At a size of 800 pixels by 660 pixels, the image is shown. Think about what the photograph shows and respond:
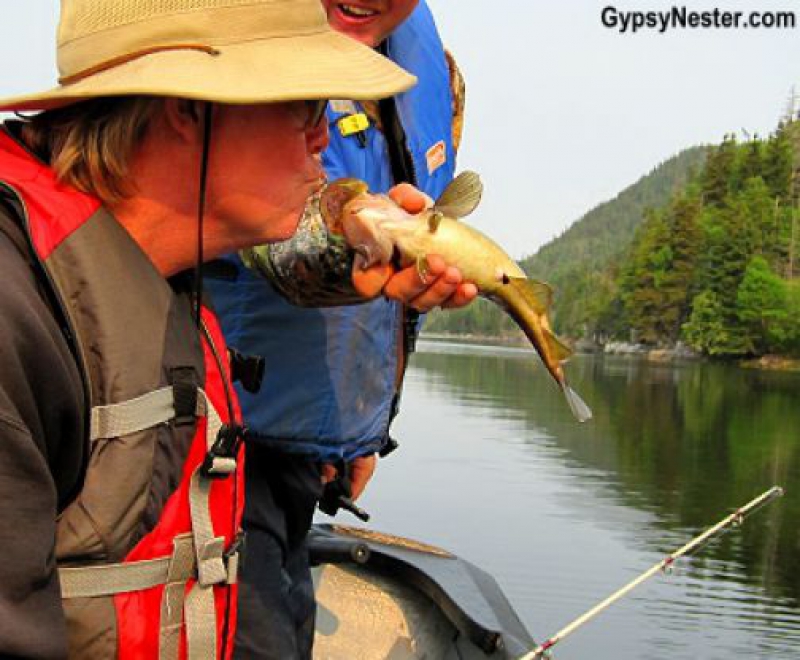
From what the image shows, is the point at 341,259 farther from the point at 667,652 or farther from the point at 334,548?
the point at 667,652

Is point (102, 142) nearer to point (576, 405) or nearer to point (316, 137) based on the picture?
point (316, 137)

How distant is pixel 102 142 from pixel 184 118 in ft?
0.52

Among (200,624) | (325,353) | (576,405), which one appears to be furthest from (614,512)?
(200,624)

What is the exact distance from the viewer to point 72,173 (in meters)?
2.03

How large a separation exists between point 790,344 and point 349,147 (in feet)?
286

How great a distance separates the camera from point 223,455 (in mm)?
2207

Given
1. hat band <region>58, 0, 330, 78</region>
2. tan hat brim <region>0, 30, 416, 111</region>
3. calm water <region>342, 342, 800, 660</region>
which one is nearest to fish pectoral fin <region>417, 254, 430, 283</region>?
tan hat brim <region>0, 30, 416, 111</region>

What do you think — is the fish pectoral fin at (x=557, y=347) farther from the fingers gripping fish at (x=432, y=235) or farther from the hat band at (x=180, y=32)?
the hat band at (x=180, y=32)

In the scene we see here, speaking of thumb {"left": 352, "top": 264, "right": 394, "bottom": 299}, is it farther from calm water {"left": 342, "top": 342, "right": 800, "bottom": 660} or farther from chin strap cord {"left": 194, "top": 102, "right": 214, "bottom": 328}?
calm water {"left": 342, "top": 342, "right": 800, "bottom": 660}

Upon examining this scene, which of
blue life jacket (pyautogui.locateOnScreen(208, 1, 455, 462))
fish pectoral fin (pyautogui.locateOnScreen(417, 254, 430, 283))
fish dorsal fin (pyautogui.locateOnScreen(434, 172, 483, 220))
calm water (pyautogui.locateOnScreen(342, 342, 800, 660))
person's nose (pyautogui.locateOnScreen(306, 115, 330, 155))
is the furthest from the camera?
calm water (pyautogui.locateOnScreen(342, 342, 800, 660))

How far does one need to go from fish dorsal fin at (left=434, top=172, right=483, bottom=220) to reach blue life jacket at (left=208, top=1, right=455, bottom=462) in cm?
38

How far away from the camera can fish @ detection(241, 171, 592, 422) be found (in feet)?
9.70

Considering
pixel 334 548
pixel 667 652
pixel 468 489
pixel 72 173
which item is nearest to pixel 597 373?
pixel 468 489

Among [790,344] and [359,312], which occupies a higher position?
[359,312]
